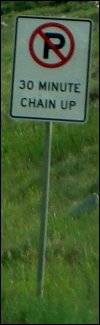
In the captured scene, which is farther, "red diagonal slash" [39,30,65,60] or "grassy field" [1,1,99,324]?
"red diagonal slash" [39,30,65,60]

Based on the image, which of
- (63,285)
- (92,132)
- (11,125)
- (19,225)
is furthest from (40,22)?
(11,125)

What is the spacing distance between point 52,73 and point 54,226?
2.69m

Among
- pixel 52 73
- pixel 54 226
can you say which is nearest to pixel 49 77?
pixel 52 73

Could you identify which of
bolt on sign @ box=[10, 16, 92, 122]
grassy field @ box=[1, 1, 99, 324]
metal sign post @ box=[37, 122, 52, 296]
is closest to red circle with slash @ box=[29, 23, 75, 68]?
bolt on sign @ box=[10, 16, 92, 122]

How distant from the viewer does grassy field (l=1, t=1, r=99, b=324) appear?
7047mm

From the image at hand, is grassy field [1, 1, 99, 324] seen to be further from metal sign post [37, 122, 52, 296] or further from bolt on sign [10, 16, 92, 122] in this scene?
bolt on sign [10, 16, 92, 122]

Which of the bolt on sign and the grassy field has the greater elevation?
the bolt on sign

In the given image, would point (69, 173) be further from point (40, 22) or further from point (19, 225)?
point (40, 22)

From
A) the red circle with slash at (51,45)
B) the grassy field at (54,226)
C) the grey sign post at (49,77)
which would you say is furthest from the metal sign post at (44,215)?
the red circle with slash at (51,45)

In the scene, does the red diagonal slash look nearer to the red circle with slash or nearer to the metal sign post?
the red circle with slash

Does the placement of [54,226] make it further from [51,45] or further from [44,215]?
[51,45]

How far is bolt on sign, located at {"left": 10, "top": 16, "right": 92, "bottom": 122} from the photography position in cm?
713

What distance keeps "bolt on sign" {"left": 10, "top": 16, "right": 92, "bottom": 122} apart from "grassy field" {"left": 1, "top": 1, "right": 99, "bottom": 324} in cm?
128

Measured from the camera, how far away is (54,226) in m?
9.55
